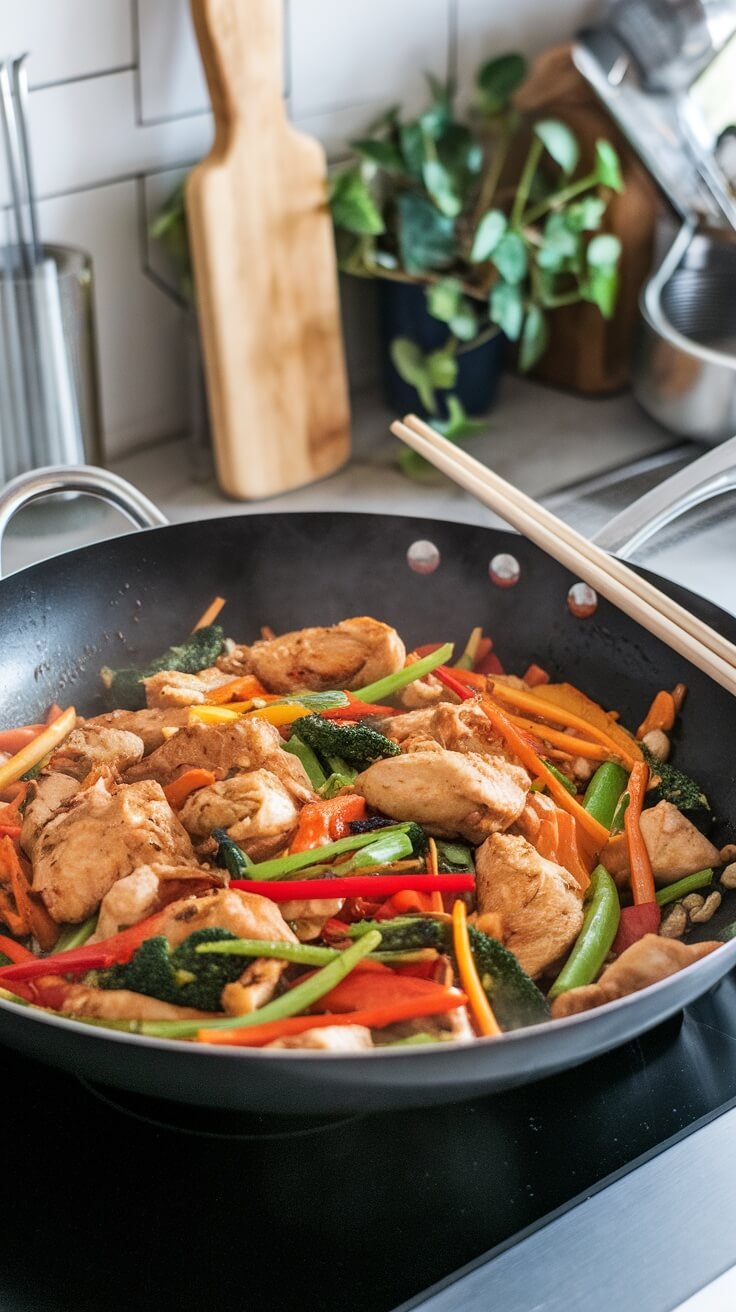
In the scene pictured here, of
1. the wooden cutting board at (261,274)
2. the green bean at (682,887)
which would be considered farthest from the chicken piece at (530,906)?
the wooden cutting board at (261,274)

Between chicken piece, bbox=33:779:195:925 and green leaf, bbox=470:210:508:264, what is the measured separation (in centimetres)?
121

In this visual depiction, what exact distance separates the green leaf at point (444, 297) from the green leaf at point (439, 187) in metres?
0.11

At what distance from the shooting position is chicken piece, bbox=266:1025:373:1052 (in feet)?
2.95

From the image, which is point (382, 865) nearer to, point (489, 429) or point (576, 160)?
point (489, 429)

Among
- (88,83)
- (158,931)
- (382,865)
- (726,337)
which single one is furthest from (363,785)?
(726,337)

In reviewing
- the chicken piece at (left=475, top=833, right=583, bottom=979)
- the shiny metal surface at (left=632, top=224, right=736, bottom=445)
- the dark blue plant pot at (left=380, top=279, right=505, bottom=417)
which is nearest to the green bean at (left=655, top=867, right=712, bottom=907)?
the chicken piece at (left=475, top=833, right=583, bottom=979)

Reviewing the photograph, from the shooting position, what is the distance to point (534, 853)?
1145 millimetres

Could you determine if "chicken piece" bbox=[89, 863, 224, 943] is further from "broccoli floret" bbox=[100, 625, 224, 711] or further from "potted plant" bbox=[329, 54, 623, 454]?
"potted plant" bbox=[329, 54, 623, 454]

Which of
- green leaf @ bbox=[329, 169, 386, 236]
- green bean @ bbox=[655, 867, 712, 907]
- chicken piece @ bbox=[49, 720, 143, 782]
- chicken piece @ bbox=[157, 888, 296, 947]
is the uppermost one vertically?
green leaf @ bbox=[329, 169, 386, 236]

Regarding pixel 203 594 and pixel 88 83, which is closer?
pixel 203 594

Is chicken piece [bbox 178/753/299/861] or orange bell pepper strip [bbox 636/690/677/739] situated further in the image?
orange bell pepper strip [bbox 636/690/677/739]

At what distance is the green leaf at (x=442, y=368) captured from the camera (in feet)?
7.11

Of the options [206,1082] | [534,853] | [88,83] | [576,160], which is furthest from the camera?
[576,160]

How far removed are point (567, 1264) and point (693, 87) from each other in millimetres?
2072
